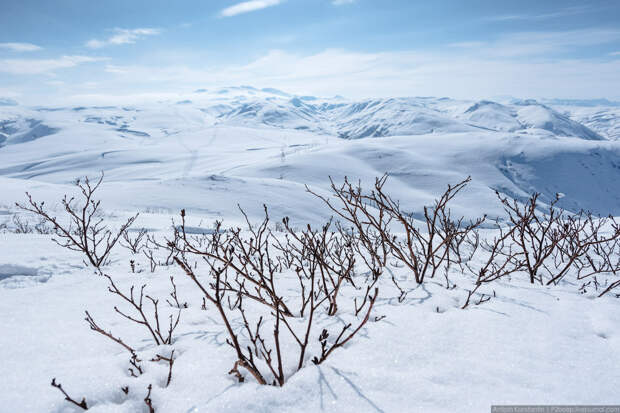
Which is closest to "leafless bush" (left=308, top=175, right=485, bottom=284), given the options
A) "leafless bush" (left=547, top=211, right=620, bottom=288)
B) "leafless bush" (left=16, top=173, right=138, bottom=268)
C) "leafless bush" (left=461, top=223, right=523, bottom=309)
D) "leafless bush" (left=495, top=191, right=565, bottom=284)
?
"leafless bush" (left=461, top=223, right=523, bottom=309)

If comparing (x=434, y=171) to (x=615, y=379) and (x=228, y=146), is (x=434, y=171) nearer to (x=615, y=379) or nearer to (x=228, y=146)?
(x=615, y=379)

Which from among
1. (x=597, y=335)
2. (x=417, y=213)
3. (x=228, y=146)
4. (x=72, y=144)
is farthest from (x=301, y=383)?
→ (x=72, y=144)

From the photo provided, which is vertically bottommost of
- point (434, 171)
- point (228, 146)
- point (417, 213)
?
point (417, 213)

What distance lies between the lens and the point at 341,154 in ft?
195

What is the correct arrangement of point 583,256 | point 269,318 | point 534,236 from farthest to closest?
1. point 583,256
2. point 534,236
3. point 269,318

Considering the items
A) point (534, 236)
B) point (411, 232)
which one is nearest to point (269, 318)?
point (411, 232)

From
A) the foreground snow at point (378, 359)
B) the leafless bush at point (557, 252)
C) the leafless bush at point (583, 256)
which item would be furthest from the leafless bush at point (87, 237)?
the leafless bush at point (583, 256)

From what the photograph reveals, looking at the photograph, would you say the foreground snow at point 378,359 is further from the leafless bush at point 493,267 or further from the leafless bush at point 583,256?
the leafless bush at point 583,256

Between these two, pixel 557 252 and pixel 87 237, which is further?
pixel 87 237

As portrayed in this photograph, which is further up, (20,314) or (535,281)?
(20,314)

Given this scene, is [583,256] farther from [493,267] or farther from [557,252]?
[493,267]

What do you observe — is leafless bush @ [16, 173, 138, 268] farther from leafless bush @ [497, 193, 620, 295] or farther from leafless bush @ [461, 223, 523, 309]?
leafless bush @ [497, 193, 620, 295]

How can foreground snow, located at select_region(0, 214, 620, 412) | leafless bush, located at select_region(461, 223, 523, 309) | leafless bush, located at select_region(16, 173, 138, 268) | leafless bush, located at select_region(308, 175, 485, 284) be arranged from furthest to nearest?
leafless bush, located at select_region(16, 173, 138, 268)
leafless bush, located at select_region(308, 175, 485, 284)
leafless bush, located at select_region(461, 223, 523, 309)
foreground snow, located at select_region(0, 214, 620, 412)

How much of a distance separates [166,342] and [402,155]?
64018 mm
